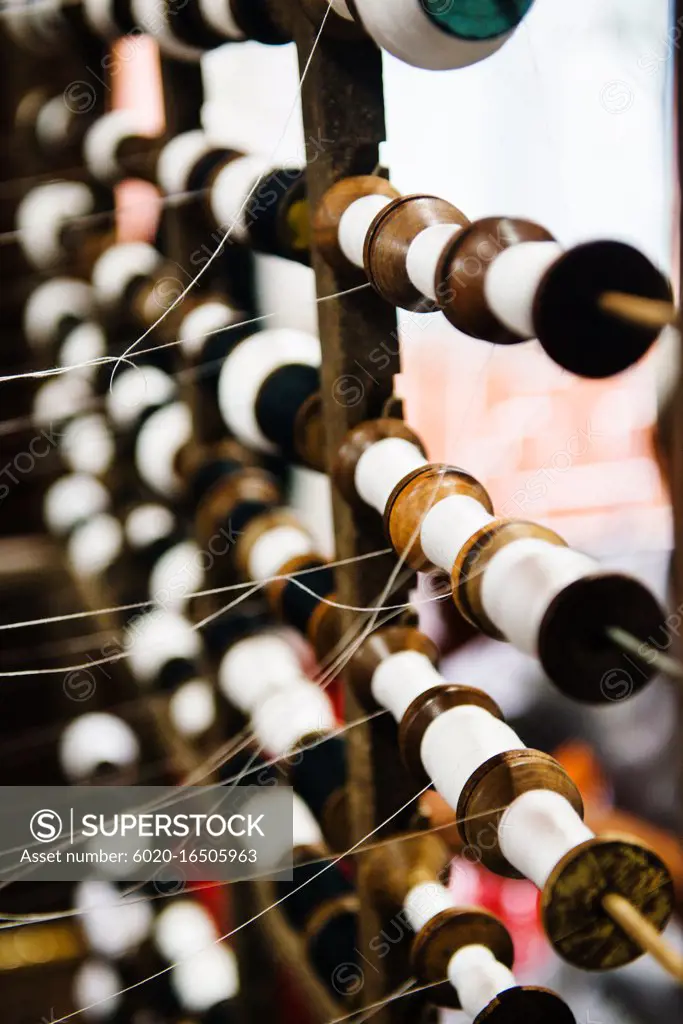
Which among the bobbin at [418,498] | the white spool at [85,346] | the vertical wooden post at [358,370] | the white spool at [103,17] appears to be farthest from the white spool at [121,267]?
the bobbin at [418,498]

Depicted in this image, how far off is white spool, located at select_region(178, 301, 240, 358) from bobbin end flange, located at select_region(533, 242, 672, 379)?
0.44 metres

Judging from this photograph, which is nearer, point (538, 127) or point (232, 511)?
point (538, 127)

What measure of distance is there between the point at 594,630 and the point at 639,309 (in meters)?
0.11

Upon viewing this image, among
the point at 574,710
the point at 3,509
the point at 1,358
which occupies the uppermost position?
the point at 1,358

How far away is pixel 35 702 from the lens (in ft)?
4.23

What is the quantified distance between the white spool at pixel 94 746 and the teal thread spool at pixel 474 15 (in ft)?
2.63

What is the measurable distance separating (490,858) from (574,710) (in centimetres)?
80

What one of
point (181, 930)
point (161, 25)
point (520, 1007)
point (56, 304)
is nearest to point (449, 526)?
point (520, 1007)

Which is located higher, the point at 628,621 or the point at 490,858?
the point at 628,621

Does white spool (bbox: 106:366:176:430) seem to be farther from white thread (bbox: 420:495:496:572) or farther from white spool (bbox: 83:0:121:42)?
white thread (bbox: 420:495:496:572)

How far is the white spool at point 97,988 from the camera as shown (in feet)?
3.21

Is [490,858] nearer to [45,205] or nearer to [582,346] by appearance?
[582,346]

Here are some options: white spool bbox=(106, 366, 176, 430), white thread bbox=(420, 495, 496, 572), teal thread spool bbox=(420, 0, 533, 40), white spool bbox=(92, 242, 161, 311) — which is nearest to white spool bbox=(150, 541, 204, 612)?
white spool bbox=(106, 366, 176, 430)

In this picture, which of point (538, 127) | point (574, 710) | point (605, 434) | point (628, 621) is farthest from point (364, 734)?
point (574, 710)
